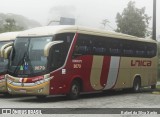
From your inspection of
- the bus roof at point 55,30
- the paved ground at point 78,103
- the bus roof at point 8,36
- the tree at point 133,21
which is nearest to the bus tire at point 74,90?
the paved ground at point 78,103

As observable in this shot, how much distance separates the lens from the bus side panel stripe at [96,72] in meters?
21.3

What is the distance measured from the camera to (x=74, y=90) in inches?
783

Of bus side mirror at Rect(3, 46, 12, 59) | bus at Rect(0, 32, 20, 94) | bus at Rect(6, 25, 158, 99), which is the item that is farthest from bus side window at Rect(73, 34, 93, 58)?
bus at Rect(0, 32, 20, 94)

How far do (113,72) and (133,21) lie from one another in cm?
3282

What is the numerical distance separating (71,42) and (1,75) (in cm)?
364

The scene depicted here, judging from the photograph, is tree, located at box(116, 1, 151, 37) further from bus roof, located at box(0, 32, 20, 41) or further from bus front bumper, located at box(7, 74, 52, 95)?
bus front bumper, located at box(7, 74, 52, 95)

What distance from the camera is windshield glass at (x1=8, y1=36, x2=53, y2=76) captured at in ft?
60.5

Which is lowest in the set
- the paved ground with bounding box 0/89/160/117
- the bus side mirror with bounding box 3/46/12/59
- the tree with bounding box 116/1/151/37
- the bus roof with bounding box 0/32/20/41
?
the paved ground with bounding box 0/89/160/117

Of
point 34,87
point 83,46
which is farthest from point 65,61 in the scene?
point 34,87

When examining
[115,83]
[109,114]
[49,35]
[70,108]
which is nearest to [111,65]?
[115,83]

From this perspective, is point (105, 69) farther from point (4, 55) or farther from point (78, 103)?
point (4, 55)

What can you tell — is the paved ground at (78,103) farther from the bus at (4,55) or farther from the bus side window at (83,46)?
the bus side window at (83,46)

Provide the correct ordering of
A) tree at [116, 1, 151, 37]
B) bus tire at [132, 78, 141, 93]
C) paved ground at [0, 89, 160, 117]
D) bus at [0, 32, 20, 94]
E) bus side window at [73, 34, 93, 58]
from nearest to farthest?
paved ground at [0, 89, 160, 117]
bus side window at [73, 34, 93, 58]
bus at [0, 32, 20, 94]
bus tire at [132, 78, 141, 93]
tree at [116, 1, 151, 37]

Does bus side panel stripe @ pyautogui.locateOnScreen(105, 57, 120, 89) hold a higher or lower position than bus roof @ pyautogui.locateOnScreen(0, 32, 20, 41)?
lower
